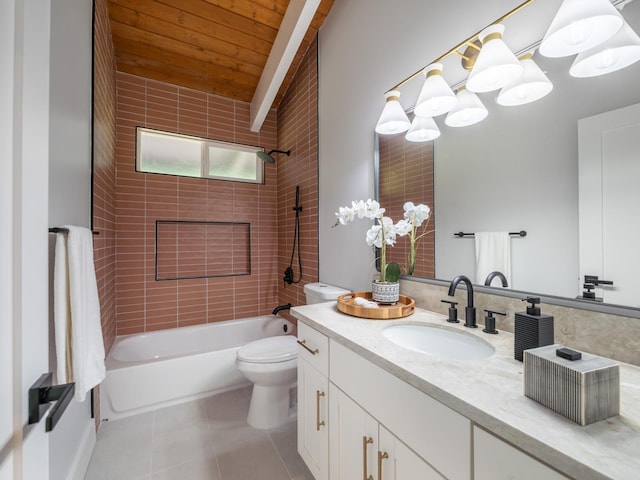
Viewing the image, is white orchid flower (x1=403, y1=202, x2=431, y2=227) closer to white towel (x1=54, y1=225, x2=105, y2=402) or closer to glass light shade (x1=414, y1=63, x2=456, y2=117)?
glass light shade (x1=414, y1=63, x2=456, y2=117)

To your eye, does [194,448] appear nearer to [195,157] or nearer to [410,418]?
[410,418]

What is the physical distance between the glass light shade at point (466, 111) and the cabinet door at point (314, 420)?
4.30ft

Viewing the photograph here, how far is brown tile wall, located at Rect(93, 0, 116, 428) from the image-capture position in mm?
1845

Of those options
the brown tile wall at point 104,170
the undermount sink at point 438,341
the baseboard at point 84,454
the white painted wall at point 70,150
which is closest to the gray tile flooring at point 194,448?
the baseboard at point 84,454

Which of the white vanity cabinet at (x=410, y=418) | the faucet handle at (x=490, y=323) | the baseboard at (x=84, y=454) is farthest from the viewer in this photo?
the baseboard at (x=84, y=454)

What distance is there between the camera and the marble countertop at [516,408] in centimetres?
48

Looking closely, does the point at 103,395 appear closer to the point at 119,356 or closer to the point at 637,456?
the point at 119,356

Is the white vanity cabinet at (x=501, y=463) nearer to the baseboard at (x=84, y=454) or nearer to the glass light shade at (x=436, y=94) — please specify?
the glass light shade at (x=436, y=94)

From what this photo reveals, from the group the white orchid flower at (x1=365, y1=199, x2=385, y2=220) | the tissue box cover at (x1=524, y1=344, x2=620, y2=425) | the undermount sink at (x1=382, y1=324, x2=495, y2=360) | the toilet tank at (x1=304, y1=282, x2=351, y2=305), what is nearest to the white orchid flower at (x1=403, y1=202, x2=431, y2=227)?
the white orchid flower at (x1=365, y1=199, x2=385, y2=220)

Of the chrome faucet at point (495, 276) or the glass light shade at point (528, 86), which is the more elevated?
the glass light shade at point (528, 86)

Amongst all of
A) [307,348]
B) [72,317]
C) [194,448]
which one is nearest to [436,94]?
[307,348]

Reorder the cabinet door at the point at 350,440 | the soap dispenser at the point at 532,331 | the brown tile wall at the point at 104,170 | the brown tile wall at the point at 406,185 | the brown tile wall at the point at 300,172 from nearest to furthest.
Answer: the soap dispenser at the point at 532,331
the cabinet door at the point at 350,440
the brown tile wall at the point at 406,185
the brown tile wall at the point at 104,170
the brown tile wall at the point at 300,172

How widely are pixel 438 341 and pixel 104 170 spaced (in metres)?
2.50

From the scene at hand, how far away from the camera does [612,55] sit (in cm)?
86
